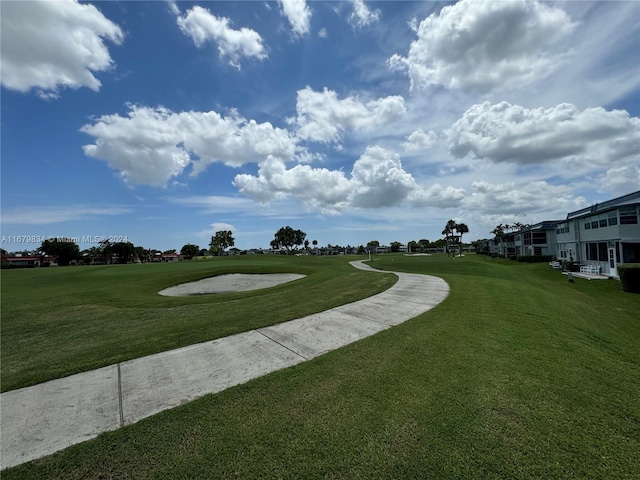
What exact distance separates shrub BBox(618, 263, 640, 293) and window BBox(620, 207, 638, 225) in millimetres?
8418

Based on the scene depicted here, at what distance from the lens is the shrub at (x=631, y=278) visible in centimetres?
1652

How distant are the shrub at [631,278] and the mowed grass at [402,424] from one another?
16.8 metres

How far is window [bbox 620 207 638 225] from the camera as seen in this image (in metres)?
22.0

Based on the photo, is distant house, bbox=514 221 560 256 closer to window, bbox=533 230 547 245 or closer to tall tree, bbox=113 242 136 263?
window, bbox=533 230 547 245

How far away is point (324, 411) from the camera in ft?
11.4

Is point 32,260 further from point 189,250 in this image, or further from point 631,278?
point 631,278

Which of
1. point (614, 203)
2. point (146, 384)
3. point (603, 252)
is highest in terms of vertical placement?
point (614, 203)

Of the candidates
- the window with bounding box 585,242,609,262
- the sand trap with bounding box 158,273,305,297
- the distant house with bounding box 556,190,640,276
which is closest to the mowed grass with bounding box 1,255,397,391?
the sand trap with bounding box 158,273,305,297

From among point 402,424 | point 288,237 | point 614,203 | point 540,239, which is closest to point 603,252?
point 614,203

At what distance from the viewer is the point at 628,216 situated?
22.3 metres

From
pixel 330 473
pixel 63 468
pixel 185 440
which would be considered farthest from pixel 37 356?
pixel 330 473

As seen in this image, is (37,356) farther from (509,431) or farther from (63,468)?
(509,431)

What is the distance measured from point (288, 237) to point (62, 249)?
7685cm

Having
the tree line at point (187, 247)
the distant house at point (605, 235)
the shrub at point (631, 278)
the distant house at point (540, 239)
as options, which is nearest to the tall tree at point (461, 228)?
the tree line at point (187, 247)
